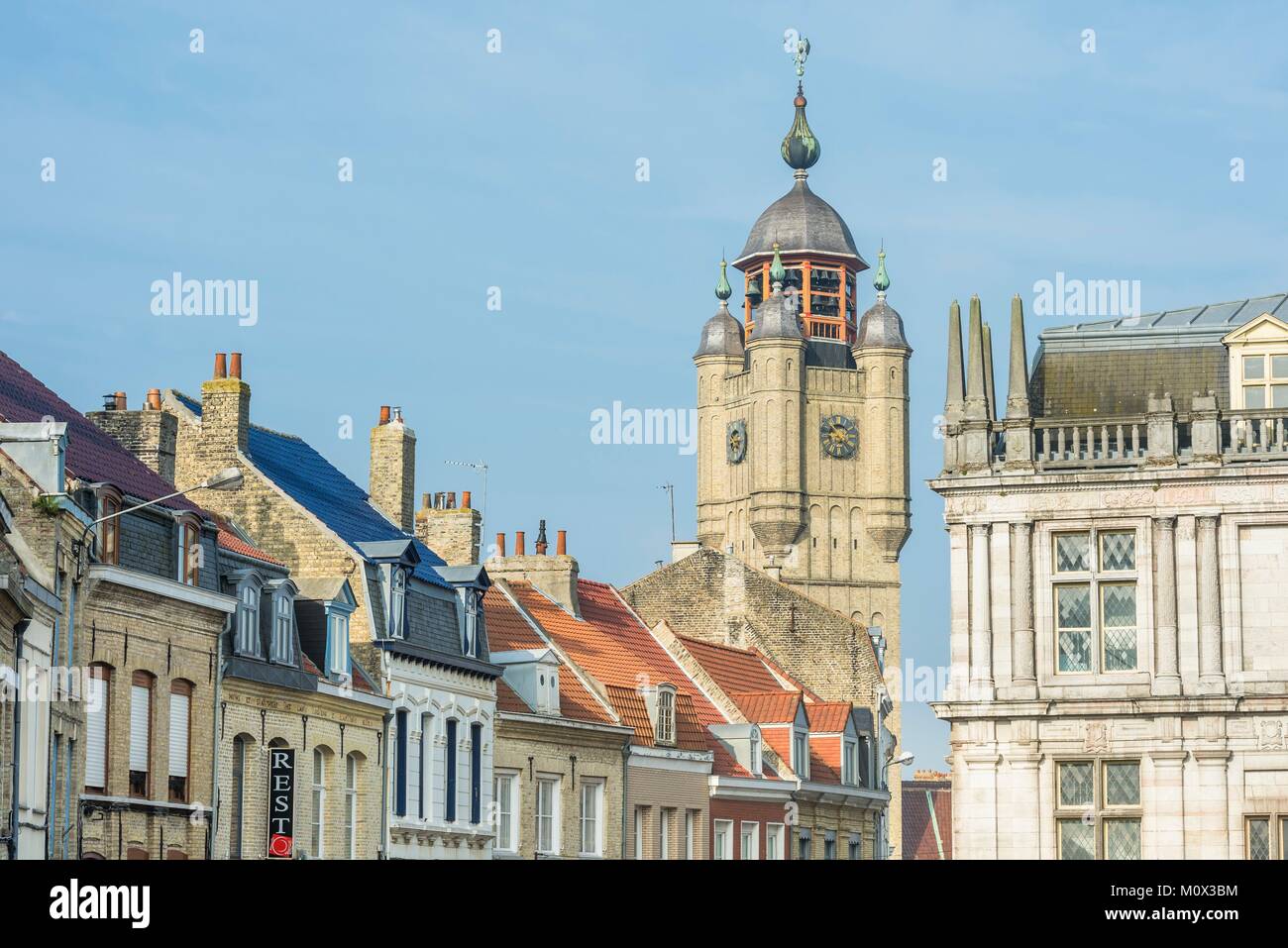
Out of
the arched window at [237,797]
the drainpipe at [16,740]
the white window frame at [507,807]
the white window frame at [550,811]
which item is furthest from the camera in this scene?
the white window frame at [550,811]

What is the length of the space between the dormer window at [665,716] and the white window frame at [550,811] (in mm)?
4473

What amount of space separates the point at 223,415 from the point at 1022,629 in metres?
16.2

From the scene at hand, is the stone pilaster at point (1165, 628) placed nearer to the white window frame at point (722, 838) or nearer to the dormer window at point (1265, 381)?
the dormer window at point (1265, 381)

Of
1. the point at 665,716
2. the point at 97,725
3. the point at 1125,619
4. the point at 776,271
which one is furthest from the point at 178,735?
the point at 776,271

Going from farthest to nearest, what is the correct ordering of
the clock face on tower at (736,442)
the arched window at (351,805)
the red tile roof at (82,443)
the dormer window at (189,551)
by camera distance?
the clock face on tower at (736,442) → the arched window at (351,805) → the dormer window at (189,551) → the red tile roof at (82,443)

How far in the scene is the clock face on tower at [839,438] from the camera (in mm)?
155500

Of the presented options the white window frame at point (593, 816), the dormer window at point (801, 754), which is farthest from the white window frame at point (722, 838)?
the white window frame at point (593, 816)

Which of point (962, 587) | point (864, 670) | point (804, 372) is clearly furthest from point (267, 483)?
point (804, 372)

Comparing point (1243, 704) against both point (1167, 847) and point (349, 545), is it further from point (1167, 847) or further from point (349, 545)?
point (349, 545)

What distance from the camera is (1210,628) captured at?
131ft

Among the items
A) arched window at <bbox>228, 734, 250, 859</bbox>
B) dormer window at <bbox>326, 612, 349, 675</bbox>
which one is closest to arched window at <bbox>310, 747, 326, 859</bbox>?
dormer window at <bbox>326, 612, 349, 675</bbox>

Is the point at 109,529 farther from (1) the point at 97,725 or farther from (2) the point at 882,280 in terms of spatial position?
(2) the point at 882,280

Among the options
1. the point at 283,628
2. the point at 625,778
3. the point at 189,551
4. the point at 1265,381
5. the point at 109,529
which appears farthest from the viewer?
the point at 625,778
